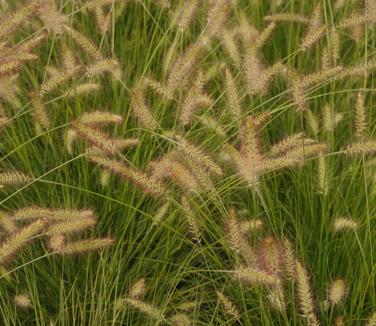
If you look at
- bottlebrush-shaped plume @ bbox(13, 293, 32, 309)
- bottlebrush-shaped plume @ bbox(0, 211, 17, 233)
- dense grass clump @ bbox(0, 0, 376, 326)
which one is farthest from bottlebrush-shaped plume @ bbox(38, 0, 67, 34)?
bottlebrush-shaped plume @ bbox(13, 293, 32, 309)

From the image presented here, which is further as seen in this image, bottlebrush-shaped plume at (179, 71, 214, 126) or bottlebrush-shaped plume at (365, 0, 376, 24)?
bottlebrush-shaped plume at (365, 0, 376, 24)

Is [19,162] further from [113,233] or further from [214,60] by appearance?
[214,60]

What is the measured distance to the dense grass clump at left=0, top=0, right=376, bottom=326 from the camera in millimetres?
2346

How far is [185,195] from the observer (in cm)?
268

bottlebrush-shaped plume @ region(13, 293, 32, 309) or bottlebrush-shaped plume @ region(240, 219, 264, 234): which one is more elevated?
bottlebrush-shaped plume @ region(240, 219, 264, 234)

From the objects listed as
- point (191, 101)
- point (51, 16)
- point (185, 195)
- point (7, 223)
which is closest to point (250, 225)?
point (185, 195)

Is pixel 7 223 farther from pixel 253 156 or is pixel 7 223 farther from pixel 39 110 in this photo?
pixel 253 156

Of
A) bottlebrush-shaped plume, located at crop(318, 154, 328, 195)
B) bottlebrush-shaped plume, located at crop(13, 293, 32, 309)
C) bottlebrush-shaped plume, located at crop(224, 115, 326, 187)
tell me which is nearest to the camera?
bottlebrush-shaped plume, located at crop(224, 115, 326, 187)

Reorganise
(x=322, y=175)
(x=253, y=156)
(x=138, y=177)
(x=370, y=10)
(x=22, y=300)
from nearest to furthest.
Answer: (x=253, y=156) < (x=138, y=177) < (x=22, y=300) < (x=322, y=175) < (x=370, y=10)

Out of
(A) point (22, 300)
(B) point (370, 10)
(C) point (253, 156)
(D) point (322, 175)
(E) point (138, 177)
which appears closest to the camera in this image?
(C) point (253, 156)

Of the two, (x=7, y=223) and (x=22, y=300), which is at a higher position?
(x=7, y=223)

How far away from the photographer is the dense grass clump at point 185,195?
2346 millimetres

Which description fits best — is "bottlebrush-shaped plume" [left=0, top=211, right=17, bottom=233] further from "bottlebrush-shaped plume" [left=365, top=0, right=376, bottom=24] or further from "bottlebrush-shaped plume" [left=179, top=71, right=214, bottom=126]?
"bottlebrush-shaped plume" [left=365, top=0, right=376, bottom=24]

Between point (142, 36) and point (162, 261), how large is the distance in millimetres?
1282
